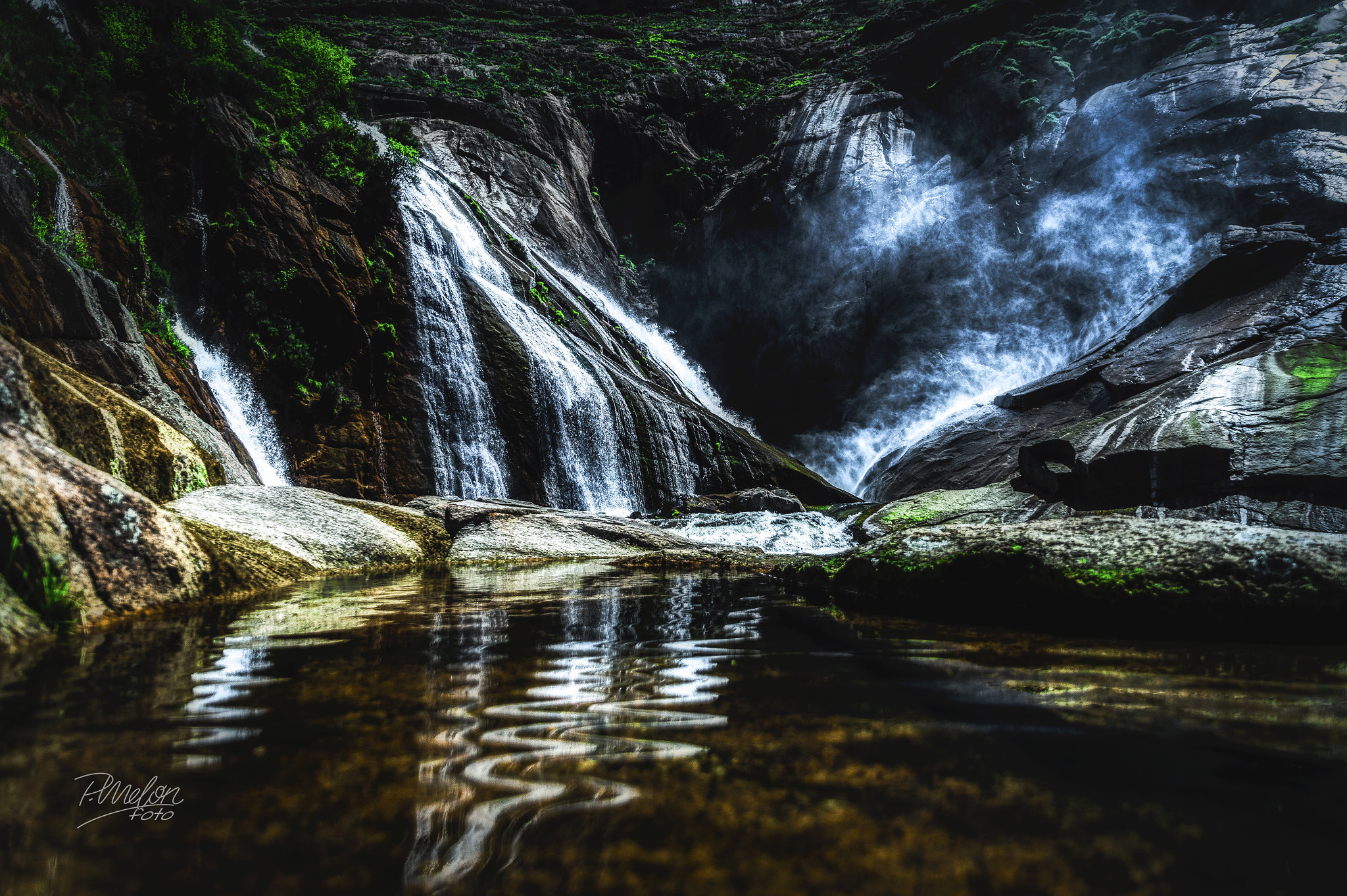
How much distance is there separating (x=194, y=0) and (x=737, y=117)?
27.9 meters

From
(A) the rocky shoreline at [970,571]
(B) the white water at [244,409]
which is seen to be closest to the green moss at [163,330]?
(B) the white water at [244,409]

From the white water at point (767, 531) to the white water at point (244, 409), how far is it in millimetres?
8106

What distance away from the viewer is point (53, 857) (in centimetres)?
106

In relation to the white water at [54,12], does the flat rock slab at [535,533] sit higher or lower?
lower

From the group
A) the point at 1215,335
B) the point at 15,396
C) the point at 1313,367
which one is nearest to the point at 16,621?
the point at 15,396

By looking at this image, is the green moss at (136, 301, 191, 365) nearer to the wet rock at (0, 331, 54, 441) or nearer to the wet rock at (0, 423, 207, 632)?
the wet rock at (0, 331, 54, 441)

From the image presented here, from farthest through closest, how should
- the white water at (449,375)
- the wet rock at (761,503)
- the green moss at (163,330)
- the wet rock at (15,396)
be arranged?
the wet rock at (761,503)
the white water at (449,375)
the green moss at (163,330)
the wet rock at (15,396)

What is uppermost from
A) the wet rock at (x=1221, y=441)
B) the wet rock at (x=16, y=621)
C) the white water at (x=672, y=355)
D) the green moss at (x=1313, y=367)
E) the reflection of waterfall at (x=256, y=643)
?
the white water at (x=672, y=355)

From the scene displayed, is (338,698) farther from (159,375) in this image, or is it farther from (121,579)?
(159,375)

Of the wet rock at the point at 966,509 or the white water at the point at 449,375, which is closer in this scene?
the wet rock at the point at 966,509

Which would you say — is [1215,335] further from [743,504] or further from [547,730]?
[547,730]

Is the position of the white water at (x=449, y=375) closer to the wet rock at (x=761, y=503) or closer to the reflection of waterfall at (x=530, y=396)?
the reflection of waterfall at (x=530, y=396)

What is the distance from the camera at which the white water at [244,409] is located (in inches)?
502

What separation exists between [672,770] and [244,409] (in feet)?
48.8
